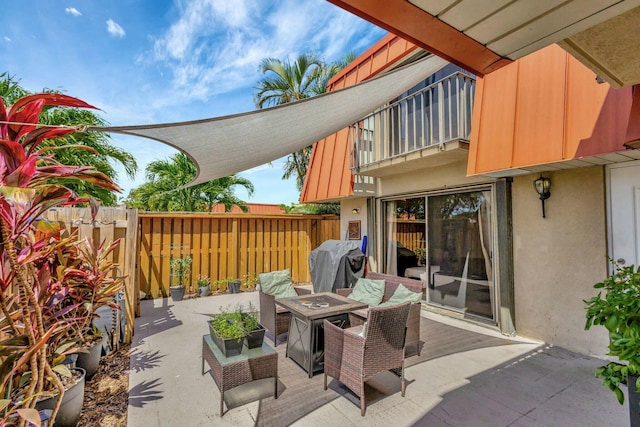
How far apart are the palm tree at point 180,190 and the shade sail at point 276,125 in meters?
5.96

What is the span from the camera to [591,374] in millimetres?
3436

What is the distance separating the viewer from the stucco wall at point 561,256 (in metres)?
3.92

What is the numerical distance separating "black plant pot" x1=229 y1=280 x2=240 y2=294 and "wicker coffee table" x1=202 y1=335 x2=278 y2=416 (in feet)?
16.0

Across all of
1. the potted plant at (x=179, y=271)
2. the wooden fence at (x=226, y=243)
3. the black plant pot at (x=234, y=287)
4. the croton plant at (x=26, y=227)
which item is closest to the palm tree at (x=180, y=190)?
the wooden fence at (x=226, y=243)

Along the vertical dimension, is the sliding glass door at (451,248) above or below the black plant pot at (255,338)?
above

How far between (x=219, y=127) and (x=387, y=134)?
170 inches

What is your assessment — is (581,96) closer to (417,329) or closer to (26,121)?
(417,329)

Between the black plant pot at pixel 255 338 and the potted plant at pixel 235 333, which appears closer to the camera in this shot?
the potted plant at pixel 235 333

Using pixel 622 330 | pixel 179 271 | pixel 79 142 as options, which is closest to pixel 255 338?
pixel 622 330

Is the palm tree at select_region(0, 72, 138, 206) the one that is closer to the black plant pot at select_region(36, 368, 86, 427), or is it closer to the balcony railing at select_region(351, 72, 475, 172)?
the black plant pot at select_region(36, 368, 86, 427)

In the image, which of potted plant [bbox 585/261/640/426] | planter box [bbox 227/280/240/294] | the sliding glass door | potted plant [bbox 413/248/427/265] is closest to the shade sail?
potted plant [bbox 585/261/640/426]

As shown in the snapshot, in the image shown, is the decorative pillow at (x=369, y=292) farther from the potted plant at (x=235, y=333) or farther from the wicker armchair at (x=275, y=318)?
the potted plant at (x=235, y=333)

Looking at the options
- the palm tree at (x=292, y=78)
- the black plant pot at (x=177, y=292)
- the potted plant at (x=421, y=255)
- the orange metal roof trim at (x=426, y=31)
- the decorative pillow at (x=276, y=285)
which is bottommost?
the black plant pot at (x=177, y=292)

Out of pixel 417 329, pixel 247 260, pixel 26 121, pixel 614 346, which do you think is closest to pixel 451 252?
pixel 417 329
